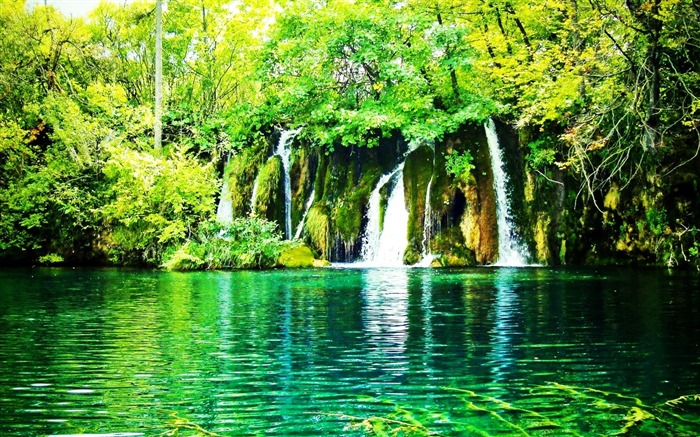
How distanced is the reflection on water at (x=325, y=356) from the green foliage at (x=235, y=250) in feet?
33.0

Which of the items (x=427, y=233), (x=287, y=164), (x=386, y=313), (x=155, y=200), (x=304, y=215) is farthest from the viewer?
(x=287, y=164)

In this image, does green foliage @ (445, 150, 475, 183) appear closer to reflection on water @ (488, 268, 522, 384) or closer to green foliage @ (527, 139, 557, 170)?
green foliage @ (527, 139, 557, 170)

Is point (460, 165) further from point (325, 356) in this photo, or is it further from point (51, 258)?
point (325, 356)

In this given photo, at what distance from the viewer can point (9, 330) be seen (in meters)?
9.10

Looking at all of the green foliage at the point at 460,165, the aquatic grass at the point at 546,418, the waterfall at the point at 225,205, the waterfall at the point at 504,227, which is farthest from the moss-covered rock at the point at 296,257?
the aquatic grass at the point at 546,418

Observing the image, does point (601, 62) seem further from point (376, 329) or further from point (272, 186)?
point (272, 186)

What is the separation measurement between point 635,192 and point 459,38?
366 inches

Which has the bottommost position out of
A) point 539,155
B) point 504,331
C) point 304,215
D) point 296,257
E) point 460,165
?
point 504,331

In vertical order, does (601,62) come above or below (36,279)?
above

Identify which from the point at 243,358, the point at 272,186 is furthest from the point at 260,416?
the point at 272,186

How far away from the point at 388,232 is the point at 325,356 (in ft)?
63.9

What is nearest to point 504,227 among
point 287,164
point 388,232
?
point 388,232

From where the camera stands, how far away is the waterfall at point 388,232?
1036 inches

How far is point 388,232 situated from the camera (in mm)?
26578
